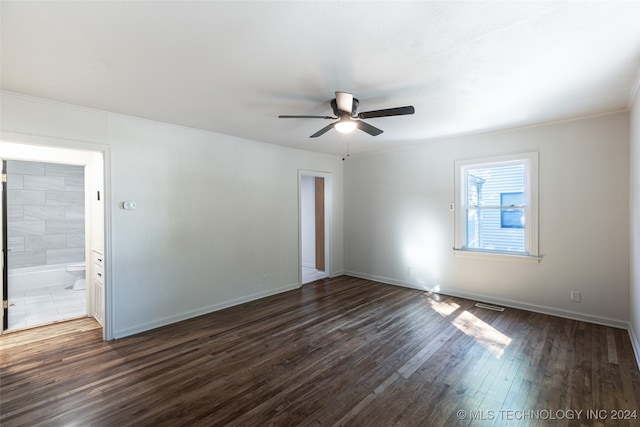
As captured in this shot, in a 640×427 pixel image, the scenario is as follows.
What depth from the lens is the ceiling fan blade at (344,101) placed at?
8.39ft

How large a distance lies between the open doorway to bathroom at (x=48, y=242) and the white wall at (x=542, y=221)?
4801 mm

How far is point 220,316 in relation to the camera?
158 inches

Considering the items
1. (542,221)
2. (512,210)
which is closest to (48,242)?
(512,210)

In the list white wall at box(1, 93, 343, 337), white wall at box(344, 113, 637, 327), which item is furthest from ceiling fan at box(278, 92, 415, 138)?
white wall at box(344, 113, 637, 327)

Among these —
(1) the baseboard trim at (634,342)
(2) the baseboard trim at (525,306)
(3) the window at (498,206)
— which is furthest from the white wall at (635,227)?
(3) the window at (498,206)

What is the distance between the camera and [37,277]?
538 centimetres

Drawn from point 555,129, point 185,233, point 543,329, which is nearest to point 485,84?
point 555,129

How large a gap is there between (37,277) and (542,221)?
27.9ft

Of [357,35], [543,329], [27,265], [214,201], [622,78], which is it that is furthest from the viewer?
[27,265]

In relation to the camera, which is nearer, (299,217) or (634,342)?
(634,342)

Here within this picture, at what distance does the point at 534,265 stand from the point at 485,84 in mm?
2780

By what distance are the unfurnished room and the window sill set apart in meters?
0.04

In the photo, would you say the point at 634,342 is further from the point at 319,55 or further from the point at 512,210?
the point at 319,55

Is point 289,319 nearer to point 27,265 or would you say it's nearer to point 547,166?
point 547,166
